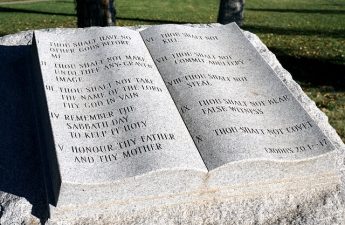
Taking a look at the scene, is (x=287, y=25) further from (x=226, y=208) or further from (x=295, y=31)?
(x=226, y=208)

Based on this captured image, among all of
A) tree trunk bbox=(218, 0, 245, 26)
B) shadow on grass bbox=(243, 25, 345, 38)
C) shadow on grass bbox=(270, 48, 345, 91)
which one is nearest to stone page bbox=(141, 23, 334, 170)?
shadow on grass bbox=(270, 48, 345, 91)

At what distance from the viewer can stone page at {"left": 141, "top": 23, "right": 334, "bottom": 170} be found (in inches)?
127

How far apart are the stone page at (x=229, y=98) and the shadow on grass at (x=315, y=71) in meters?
3.33

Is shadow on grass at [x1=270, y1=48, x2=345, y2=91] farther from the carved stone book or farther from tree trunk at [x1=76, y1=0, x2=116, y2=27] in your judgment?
the carved stone book

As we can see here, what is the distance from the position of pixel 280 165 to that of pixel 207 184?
17.1 inches

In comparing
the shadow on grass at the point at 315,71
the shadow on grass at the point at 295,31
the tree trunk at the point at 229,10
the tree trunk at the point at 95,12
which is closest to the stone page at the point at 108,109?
the tree trunk at the point at 95,12

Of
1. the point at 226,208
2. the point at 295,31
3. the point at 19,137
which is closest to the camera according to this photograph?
the point at 226,208

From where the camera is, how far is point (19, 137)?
3.63 meters

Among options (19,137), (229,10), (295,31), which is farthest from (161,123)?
(295,31)

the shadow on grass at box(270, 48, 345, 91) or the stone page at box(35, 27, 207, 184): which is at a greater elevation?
the stone page at box(35, 27, 207, 184)

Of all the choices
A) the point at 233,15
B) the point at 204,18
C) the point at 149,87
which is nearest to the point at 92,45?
the point at 149,87

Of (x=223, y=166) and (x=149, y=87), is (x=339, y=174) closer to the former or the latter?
(x=223, y=166)

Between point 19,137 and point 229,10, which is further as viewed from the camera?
point 229,10

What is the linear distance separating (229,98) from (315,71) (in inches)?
188
